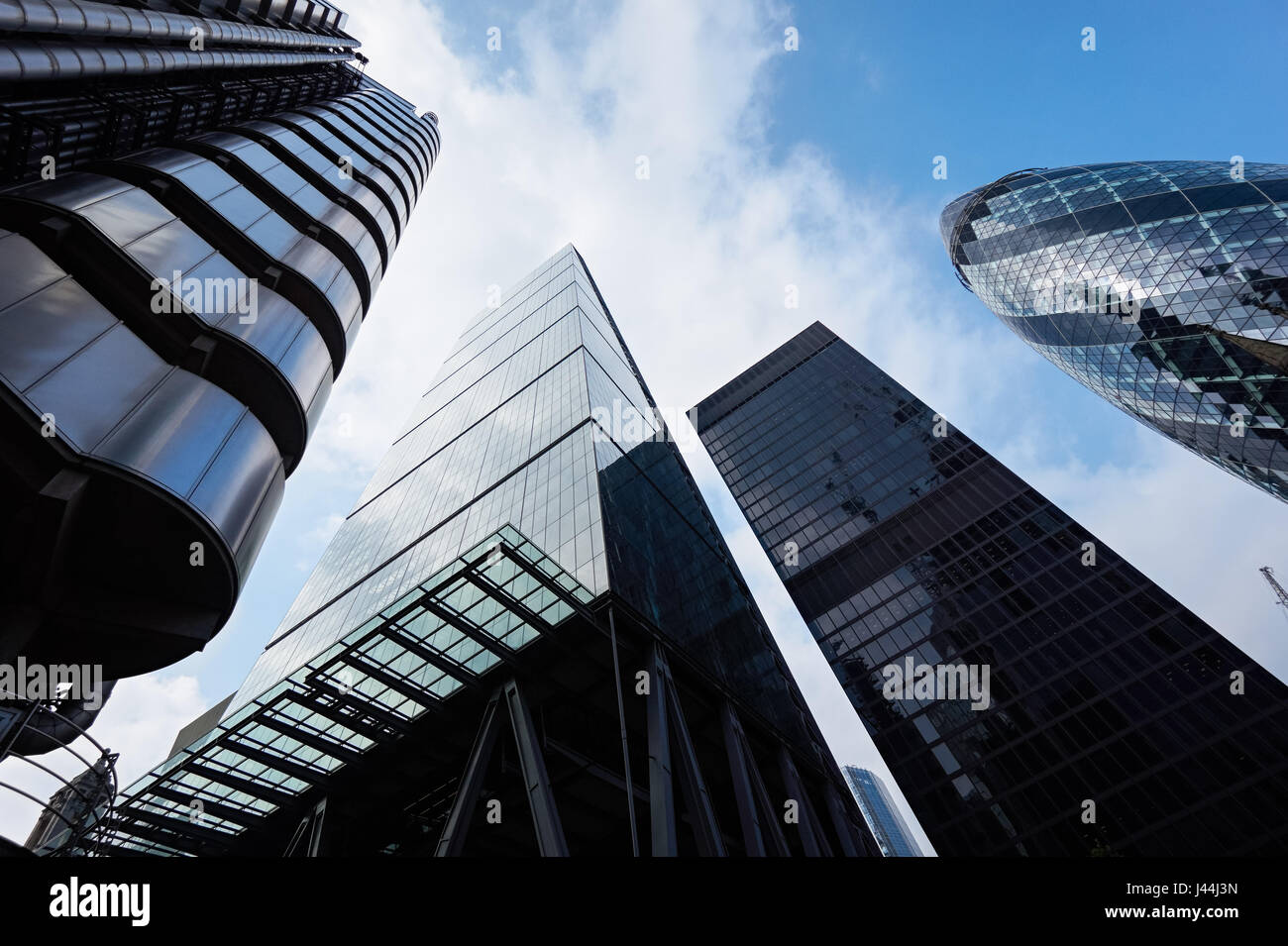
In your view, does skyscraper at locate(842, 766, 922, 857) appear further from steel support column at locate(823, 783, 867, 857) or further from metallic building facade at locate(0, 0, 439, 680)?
metallic building facade at locate(0, 0, 439, 680)

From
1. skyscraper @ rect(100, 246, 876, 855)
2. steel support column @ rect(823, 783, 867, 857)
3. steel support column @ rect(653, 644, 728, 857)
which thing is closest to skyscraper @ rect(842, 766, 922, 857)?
steel support column @ rect(823, 783, 867, 857)

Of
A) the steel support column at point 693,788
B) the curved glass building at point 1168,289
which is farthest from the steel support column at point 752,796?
the curved glass building at point 1168,289

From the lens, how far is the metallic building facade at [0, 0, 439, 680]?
744 centimetres

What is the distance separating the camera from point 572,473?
74.9 feet

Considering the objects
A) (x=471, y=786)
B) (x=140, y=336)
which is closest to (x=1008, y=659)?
(x=471, y=786)

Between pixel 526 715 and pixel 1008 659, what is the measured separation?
46424 mm

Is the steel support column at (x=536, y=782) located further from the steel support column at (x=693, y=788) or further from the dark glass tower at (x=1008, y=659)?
the dark glass tower at (x=1008, y=659)

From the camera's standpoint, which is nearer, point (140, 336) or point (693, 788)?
point (140, 336)

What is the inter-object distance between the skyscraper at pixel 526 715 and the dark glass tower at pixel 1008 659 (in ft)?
81.5

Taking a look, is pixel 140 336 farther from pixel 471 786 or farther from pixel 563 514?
pixel 563 514

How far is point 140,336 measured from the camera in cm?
930

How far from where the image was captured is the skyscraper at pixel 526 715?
51.2ft

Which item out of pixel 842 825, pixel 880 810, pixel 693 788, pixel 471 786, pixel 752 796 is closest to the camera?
pixel 471 786
